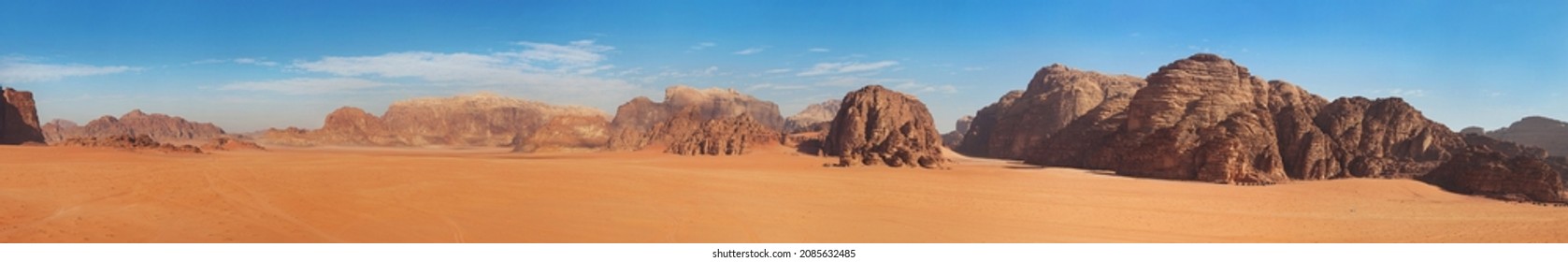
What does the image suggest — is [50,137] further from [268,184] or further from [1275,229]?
[1275,229]

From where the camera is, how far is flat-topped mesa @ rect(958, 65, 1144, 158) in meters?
71.1

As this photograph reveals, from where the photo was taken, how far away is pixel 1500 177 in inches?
947

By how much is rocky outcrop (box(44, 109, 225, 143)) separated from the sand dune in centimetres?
10565

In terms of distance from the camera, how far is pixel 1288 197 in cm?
2128

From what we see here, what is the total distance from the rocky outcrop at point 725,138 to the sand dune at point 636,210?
3702 cm

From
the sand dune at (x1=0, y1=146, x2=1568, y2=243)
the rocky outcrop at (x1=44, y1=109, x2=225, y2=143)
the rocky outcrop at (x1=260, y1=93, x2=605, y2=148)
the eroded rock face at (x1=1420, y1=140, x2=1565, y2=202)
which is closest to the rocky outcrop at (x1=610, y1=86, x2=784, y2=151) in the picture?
the rocky outcrop at (x1=260, y1=93, x2=605, y2=148)

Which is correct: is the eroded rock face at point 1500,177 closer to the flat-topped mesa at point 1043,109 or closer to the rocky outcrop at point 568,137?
the flat-topped mesa at point 1043,109

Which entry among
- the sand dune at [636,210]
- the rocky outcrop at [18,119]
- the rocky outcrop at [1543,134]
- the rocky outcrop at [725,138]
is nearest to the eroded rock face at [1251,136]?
the sand dune at [636,210]

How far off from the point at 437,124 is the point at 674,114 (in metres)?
77.0

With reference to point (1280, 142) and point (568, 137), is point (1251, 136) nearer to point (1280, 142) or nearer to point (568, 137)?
point (1280, 142)

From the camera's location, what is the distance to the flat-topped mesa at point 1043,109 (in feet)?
233

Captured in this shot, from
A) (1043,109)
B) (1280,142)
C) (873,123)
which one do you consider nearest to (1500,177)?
(1280,142)

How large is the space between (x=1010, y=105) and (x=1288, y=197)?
62.0 m

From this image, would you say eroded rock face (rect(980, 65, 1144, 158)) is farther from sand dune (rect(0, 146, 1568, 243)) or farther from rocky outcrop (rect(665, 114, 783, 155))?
sand dune (rect(0, 146, 1568, 243))
